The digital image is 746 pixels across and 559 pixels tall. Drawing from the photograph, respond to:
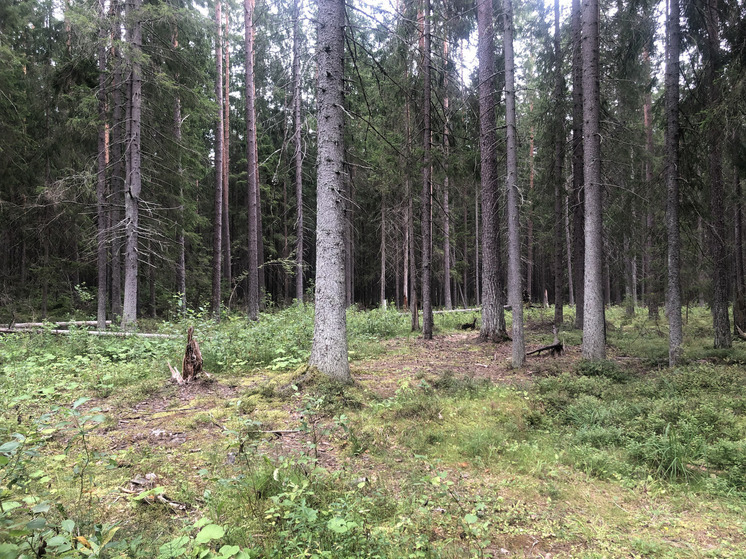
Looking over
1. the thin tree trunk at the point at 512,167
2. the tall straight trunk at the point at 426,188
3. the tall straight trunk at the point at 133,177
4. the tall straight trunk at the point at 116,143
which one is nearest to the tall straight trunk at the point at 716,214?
the thin tree trunk at the point at 512,167

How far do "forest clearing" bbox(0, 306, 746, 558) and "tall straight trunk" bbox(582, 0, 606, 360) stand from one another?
1.27 meters

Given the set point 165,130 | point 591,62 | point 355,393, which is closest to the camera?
point 355,393

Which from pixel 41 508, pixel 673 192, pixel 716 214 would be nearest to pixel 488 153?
pixel 673 192

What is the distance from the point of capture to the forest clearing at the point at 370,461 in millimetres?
2830

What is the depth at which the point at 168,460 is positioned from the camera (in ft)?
13.4

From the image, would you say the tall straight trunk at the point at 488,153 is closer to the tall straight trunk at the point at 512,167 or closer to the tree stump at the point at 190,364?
the tall straight trunk at the point at 512,167

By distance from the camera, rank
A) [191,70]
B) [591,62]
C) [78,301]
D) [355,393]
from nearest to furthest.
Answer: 1. [355,393]
2. [591,62]
3. [191,70]
4. [78,301]

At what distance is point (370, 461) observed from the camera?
431cm

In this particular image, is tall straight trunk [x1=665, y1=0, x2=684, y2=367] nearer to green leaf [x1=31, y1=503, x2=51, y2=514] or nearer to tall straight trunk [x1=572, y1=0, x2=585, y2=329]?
tall straight trunk [x1=572, y1=0, x2=585, y2=329]

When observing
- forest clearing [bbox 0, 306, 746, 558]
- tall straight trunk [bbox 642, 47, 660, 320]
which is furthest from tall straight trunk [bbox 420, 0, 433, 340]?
tall straight trunk [bbox 642, 47, 660, 320]

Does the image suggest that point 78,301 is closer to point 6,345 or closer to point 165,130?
point 165,130

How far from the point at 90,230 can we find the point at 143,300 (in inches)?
336

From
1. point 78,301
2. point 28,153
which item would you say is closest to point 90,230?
point 28,153

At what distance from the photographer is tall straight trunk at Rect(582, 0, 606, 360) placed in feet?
27.1
